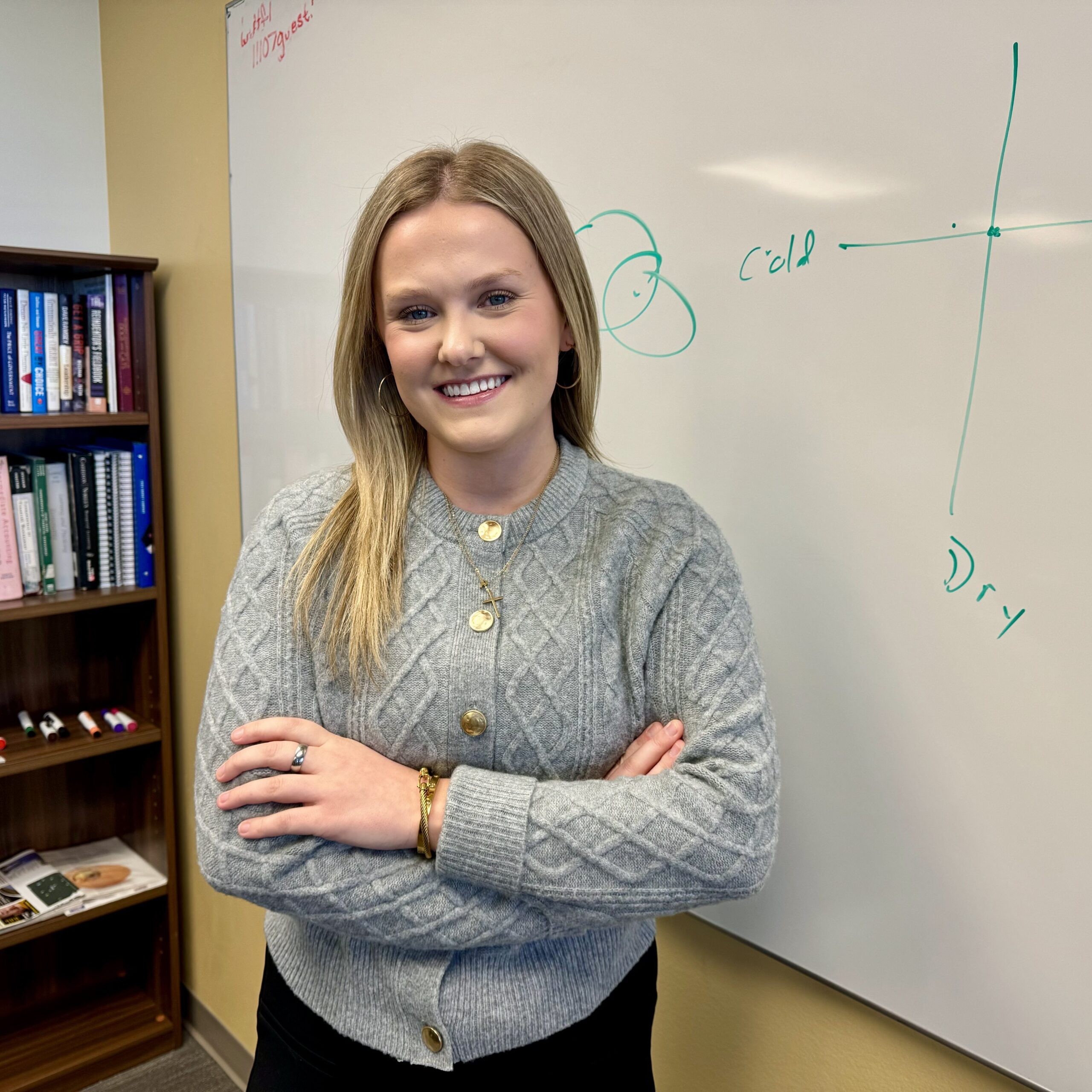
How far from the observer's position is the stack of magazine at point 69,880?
2.13 m

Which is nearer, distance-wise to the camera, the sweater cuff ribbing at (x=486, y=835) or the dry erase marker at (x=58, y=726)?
the sweater cuff ribbing at (x=486, y=835)

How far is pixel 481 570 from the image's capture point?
1069 millimetres

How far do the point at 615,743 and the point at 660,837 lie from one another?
0.15 m

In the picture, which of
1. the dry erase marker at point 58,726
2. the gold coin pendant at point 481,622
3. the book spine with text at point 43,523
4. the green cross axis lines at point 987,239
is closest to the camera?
the green cross axis lines at point 987,239

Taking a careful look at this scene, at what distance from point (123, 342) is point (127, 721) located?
0.95m

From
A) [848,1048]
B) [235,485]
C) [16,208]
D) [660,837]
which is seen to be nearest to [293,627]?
[660,837]

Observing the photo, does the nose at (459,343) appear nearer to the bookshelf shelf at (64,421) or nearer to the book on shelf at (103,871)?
the bookshelf shelf at (64,421)

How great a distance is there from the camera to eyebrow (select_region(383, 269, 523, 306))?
958 millimetres

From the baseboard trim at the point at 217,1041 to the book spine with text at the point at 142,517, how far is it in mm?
1170

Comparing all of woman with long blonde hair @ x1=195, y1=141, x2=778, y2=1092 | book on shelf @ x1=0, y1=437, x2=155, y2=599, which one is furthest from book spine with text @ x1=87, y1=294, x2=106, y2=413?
woman with long blonde hair @ x1=195, y1=141, x2=778, y2=1092

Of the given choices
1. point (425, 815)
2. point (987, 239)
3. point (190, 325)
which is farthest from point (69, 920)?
point (987, 239)

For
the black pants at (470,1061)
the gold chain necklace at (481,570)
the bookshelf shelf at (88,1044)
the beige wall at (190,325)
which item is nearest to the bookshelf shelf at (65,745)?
the beige wall at (190,325)

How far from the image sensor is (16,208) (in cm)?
233

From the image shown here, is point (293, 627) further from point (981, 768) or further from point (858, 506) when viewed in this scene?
point (981, 768)
